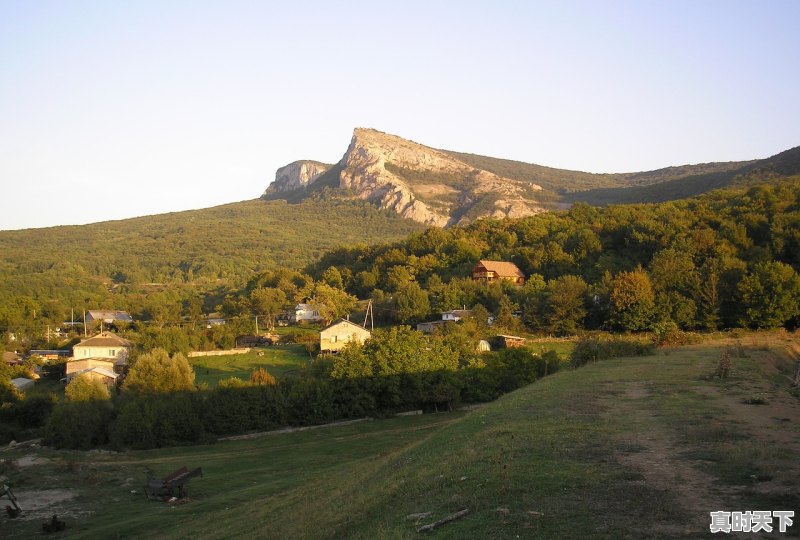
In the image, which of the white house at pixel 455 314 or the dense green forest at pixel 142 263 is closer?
the white house at pixel 455 314

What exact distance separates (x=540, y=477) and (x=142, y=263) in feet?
544

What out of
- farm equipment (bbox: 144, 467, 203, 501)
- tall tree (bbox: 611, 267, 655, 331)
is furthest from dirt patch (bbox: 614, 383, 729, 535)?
tall tree (bbox: 611, 267, 655, 331)

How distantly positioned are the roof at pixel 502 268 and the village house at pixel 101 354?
46.8 meters

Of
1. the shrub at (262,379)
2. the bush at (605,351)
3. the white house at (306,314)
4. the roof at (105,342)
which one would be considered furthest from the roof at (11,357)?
the bush at (605,351)

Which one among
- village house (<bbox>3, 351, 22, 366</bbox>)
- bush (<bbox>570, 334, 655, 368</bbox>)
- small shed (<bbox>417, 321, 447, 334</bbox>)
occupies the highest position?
bush (<bbox>570, 334, 655, 368</bbox>)

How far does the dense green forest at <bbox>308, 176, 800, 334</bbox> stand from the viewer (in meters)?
57.9

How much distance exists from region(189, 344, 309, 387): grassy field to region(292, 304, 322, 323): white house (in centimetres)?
1954

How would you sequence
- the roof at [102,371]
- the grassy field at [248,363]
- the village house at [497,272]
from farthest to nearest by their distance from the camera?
the village house at [497,272]
the roof at [102,371]
the grassy field at [248,363]

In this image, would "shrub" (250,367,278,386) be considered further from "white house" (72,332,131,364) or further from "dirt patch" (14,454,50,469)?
"white house" (72,332,131,364)

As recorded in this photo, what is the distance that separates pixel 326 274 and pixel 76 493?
79.7 m

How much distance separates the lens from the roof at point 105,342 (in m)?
68.4

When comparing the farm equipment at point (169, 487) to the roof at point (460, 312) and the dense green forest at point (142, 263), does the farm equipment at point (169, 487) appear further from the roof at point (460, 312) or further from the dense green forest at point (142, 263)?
the dense green forest at point (142, 263)

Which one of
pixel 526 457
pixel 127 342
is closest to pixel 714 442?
pixel 526 457

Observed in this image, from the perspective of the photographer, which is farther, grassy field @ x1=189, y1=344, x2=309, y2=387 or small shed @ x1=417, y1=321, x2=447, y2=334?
small shed @ x1=417, y1=321, x2=447, y2=334
